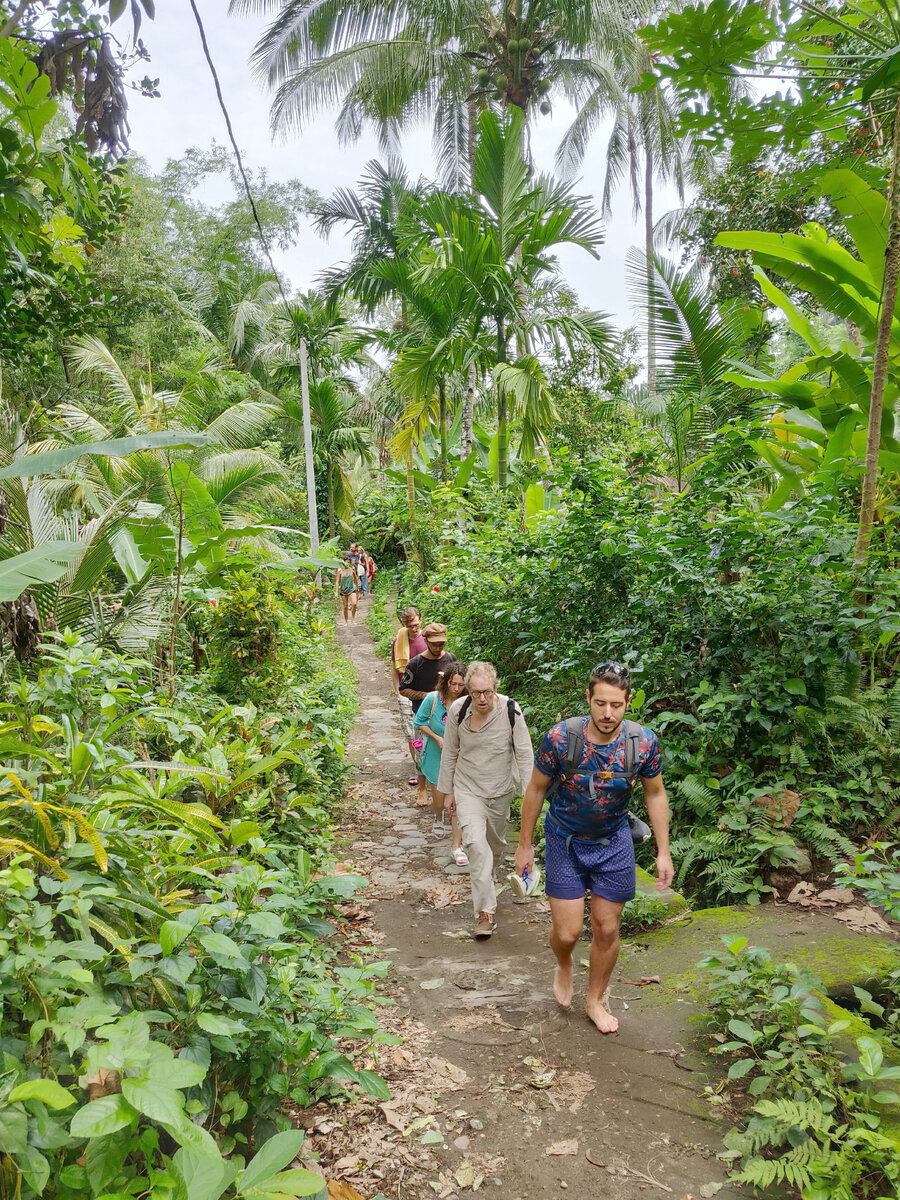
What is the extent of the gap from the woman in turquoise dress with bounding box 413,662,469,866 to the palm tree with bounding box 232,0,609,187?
10.9 meters

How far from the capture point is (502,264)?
10148 mm

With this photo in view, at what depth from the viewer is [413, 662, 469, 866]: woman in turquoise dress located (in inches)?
225

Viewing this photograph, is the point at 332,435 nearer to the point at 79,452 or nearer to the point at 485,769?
the point at 485,769

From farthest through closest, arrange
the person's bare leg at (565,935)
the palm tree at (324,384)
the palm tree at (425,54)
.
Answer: the palm tree at (324,384) → the palm tree at (425,54) → the person's bare leg at (565,935)

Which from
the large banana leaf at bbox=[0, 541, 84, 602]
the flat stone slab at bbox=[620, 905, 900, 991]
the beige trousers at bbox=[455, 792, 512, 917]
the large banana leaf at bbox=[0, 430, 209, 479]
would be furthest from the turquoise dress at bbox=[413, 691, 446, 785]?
the large banana leaf at bbox=[0, 541, 84, 602]

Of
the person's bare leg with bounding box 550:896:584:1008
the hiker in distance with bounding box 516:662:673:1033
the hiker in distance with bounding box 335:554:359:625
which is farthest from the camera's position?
the hiker in distance with bounding box 335:554:359:625

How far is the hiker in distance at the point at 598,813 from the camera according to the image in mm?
3400

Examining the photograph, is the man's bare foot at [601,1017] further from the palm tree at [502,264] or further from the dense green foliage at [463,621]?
the palm tree at [502,264]

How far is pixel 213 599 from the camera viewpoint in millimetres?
7789

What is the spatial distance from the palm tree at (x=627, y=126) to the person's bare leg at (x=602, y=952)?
52.3 feet

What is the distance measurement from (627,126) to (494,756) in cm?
3126

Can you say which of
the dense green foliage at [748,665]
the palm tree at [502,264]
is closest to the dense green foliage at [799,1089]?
the dense green foliage at [748,665]

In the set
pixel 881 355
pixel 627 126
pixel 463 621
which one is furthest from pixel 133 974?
pixel 627 126

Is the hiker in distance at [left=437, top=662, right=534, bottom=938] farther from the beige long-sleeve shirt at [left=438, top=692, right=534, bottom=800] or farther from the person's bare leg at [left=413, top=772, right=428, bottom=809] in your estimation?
the person's bare leg at [left=413, top=772, right=428, bottom=809]
